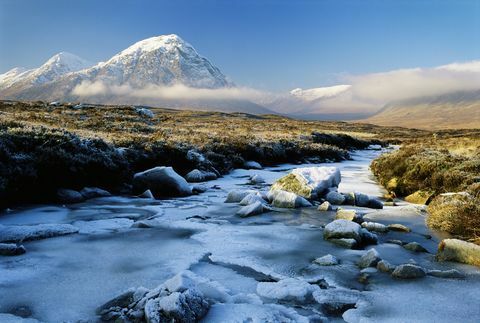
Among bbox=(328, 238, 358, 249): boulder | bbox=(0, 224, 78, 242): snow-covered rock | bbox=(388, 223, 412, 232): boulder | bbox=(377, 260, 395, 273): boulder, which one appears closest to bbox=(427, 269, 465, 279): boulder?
bbox=(377, 260, 395, 273): boulder

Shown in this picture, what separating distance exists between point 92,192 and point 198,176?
18.9 ft

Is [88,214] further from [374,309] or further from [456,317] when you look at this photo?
[456,317]

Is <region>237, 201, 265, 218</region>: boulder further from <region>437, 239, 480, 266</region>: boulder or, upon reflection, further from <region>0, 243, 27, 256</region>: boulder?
<region>0, 243, 27, 256</region>: boulder

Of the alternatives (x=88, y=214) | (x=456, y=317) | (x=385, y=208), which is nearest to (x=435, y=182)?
(x=385, y=208)

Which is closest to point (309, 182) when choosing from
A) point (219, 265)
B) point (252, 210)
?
point (252, 210)

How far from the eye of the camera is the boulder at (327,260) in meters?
7.64

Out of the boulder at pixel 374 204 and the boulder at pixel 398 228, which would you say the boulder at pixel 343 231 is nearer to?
the boulder at pixel 398 228

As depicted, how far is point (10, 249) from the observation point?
788 centimetres

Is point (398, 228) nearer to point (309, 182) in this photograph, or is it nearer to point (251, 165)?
point (309, 182)

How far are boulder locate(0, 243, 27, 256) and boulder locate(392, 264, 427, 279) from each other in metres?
6.69

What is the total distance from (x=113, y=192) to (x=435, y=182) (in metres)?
11.7

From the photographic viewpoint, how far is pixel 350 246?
28.6 ft

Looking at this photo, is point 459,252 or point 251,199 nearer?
point 459,252

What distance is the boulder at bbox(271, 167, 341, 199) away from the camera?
47.4ft
